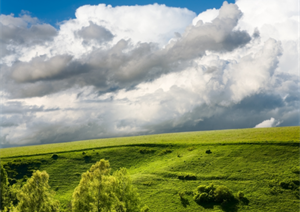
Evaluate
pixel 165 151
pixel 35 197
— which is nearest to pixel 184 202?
pixel 35 197

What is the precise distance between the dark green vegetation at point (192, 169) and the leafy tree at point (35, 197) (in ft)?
82.7

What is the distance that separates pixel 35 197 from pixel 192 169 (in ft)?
172

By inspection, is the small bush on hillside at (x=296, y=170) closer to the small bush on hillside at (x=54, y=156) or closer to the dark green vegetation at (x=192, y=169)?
the dark green vegetation at (x=192, y=169)

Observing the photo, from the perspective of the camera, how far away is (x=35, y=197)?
38281mm

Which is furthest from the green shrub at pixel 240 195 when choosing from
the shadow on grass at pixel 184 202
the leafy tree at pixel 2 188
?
the leafy tree at pixel 2 188

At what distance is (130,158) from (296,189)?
62.3m

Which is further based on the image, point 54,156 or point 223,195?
point 54,156

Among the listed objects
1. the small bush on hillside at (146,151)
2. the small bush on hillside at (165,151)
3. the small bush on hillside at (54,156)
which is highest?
the small bush on hillside at (54,156)

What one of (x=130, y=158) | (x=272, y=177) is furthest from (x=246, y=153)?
(x=130, y=158)

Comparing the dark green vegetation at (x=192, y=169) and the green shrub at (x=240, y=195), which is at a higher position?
the dark green vegetation at (x=192, y=169)

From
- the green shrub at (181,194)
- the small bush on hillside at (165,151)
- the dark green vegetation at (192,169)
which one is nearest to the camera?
the dark green vegetation at (192,169)

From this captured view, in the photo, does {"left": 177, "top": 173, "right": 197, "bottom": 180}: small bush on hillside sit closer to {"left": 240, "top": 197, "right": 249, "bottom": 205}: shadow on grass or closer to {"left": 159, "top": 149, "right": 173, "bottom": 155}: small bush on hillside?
{"left": 240, "top": 197, "right": 249, "bottom": 205}: shadow on grass

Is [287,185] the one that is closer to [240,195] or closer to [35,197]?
[240,195]

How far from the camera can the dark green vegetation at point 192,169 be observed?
5816 cm
